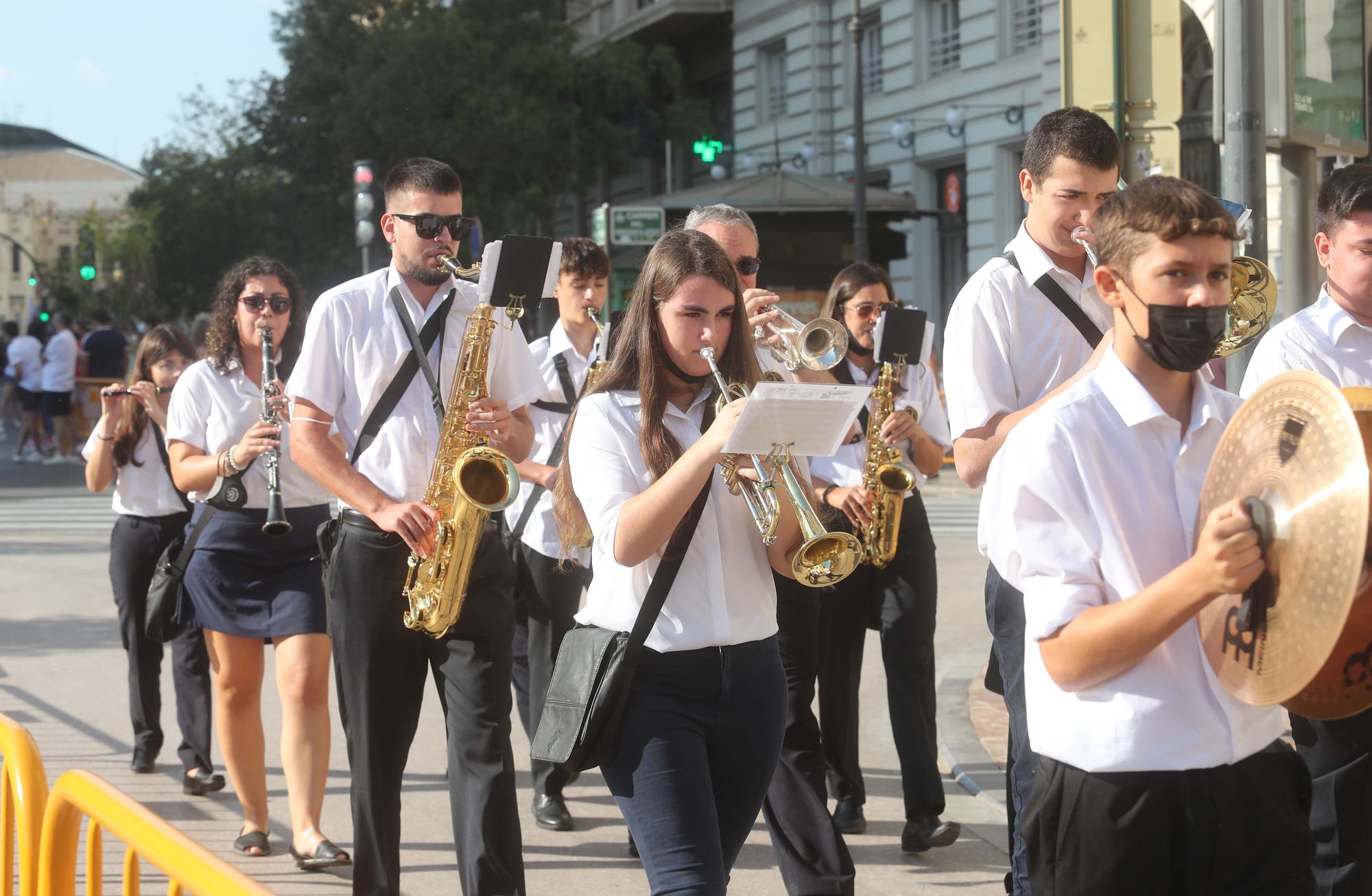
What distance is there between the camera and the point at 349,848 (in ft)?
20.3

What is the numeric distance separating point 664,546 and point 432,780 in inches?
156

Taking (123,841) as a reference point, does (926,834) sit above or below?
below

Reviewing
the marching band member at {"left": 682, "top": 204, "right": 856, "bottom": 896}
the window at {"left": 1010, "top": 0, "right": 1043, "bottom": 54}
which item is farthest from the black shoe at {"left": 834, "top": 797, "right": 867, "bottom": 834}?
the window at {"left": 1010, "top": 0, "right": 1043, "bottom": 54}

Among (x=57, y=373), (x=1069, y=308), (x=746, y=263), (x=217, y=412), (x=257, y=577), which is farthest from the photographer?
(x=57, y=373)

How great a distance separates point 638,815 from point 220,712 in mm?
3112

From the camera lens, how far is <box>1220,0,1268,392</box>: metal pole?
18.9ft

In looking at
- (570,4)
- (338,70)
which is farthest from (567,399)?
(570,4)

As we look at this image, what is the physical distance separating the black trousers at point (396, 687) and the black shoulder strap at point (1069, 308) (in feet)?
6.11

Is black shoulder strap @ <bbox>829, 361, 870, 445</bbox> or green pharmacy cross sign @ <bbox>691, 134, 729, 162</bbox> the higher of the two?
green pharmacy cross sign @ <bbox>691, 134, 729, 162</bbox>

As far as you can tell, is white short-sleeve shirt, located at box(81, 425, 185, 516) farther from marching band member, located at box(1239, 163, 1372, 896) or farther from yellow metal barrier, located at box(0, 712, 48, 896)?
marching band member, located at box(1239, 163, 1372, 896)

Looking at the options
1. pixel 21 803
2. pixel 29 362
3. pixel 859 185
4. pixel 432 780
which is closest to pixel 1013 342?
pixel 21 803

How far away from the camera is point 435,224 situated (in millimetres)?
5234

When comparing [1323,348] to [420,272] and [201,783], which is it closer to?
[420,272]

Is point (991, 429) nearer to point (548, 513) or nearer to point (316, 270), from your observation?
point (548, 513)
